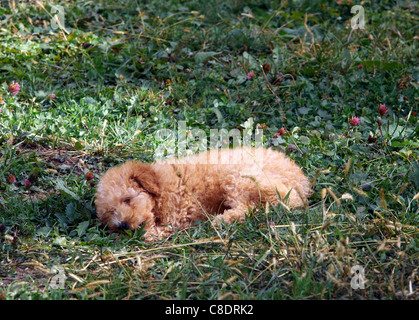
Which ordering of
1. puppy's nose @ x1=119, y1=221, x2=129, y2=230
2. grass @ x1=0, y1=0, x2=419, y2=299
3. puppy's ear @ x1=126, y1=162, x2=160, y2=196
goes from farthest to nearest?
puppy's ear @ x1=126, y1=162, x2=160, y2=196
puppy's nose @ x1=119, y1=221, x2=129, y2=230
grass @ x1=0, y1=0, x2=419, y2=299

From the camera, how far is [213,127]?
4773 mm

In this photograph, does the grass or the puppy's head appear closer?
the grass

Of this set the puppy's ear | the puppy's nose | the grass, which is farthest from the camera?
the puppy's ear

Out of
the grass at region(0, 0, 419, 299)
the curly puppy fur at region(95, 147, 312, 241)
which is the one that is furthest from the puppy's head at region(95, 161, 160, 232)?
the grass at region(0, 0, 419, 299)

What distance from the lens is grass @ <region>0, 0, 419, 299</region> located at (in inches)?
110

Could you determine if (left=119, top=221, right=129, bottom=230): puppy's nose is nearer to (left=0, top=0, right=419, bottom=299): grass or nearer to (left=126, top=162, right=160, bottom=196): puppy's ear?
(left=0, top=0, right=419, bottom=299): grass

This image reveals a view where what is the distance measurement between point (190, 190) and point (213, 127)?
1446 mm

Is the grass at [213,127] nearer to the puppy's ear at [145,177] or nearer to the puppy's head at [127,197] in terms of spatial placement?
the puppy's head at [127,197]

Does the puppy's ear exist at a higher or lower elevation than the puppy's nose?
higher

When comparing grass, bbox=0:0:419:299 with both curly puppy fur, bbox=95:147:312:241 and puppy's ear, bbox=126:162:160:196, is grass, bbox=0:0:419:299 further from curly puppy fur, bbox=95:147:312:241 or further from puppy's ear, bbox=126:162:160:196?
puppy's ear, bbox=126:162:160:196

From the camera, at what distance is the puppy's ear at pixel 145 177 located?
336 cm

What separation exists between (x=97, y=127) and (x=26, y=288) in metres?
2.07

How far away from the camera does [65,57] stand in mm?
5672
